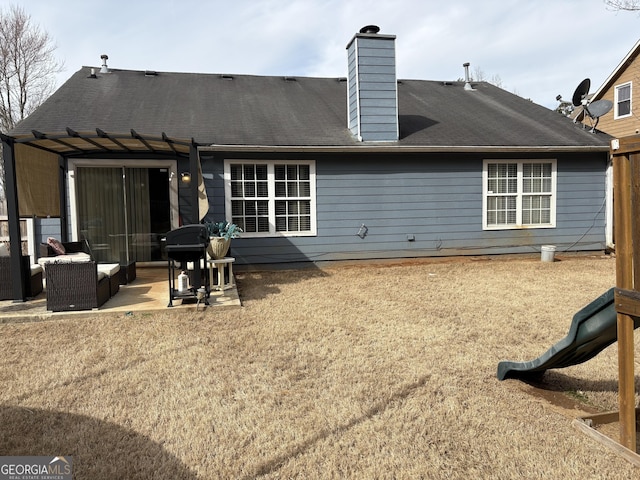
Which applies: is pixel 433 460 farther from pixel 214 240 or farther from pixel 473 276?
pixel 473 276

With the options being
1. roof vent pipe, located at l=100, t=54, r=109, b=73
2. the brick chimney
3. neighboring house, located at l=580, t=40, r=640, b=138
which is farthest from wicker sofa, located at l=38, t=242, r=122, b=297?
neighboring house, located at l=580, t=40, r=640, b=138

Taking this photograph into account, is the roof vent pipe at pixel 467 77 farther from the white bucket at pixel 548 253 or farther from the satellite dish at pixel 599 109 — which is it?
the white bucket at pixel 548 253

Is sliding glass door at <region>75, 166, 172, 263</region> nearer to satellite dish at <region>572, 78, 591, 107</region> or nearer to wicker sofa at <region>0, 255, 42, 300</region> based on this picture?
wicker sofa at <region>0, 255, 42, 300</region>

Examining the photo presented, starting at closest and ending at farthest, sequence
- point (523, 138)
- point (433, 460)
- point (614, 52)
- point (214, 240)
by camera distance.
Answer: point (433, 460), point (214, 240), point (523, 138), point (614, 52)

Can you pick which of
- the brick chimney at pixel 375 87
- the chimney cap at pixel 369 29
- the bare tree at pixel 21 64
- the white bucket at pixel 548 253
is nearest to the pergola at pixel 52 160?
the brick chimney at pixel 375 87

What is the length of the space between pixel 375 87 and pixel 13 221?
21.1 ft

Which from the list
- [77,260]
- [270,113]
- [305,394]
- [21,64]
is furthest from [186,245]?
[21,64]

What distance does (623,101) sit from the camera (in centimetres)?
1572

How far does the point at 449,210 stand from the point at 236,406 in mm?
7139

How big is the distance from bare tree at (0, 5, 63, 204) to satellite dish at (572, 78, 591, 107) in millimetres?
18098

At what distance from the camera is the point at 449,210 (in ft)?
29.6

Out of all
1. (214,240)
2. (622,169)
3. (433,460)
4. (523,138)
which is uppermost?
(523,138)

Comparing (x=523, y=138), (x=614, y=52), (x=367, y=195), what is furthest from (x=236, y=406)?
(x=614, y=52)

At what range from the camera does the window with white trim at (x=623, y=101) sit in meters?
15.5
